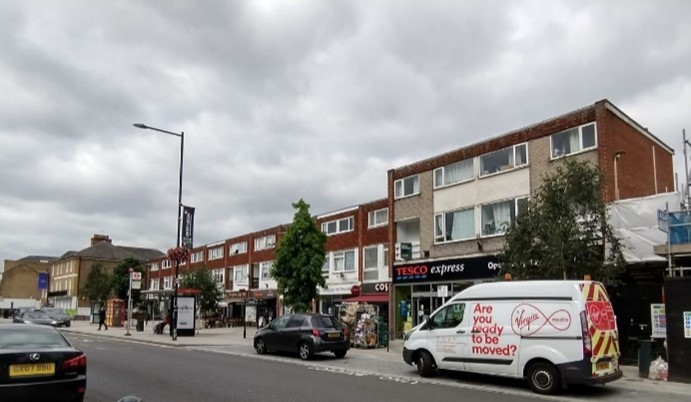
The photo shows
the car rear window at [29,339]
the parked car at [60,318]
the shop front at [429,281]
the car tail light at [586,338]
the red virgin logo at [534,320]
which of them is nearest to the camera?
the car rear window at [29,339]

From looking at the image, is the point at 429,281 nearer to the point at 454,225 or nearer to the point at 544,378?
the point at 454,225

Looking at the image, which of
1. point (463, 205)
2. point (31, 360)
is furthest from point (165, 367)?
point (463, 205)

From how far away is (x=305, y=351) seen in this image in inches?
759

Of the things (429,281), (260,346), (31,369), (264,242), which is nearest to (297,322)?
(260,346)

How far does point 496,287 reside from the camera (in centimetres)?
1377

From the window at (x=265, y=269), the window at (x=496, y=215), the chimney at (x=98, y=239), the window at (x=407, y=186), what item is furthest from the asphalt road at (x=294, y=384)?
the chimney at (x=98, y=239)

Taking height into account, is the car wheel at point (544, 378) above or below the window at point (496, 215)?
below

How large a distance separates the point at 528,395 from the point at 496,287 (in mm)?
2598

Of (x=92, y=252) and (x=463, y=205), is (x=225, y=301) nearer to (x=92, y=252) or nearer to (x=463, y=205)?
(x=463, y=205)

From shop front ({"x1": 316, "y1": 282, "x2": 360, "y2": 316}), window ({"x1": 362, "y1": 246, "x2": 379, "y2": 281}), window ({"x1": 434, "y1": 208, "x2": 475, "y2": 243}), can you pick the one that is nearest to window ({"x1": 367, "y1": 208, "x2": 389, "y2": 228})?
window ({"x1": 362, "y1": 246, "x2": 379, "y2": 281})

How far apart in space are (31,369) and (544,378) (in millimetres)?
9441

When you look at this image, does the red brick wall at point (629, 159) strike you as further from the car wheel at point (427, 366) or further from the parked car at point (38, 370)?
the parked car at point (38, 370)

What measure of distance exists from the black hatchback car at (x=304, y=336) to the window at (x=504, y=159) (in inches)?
429

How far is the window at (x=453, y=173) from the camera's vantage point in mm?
28156
